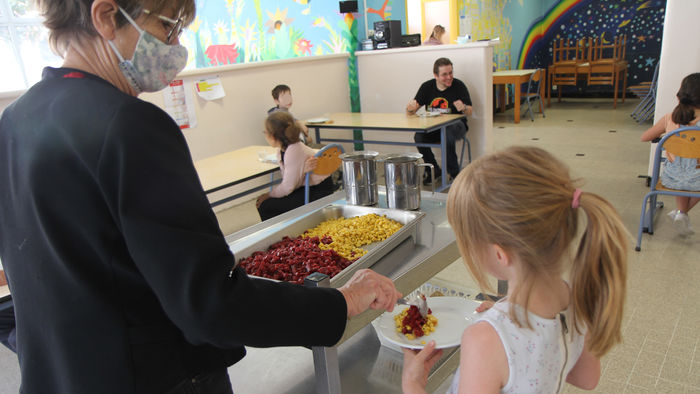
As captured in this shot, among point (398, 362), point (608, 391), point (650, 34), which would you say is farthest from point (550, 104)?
point (398, 362)

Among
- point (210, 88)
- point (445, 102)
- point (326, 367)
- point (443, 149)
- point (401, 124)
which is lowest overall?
point (443, 149)

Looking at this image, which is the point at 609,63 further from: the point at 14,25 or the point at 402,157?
the point at 14,25

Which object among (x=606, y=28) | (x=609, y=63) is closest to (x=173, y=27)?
(x=609, y=63)

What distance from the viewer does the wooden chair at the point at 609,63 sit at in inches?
324

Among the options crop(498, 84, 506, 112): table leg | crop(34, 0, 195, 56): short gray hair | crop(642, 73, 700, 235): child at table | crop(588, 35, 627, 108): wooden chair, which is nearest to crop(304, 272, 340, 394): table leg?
crop(34, 0, 195, 56): short gray hair

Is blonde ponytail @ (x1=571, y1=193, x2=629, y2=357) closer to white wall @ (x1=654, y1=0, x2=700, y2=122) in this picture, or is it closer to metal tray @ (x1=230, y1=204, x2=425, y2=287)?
metal tray @ (x1=230, y1=204, x2=425, y2=287)

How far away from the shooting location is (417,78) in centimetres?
555

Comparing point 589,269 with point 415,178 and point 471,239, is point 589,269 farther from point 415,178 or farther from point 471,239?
point 415,178

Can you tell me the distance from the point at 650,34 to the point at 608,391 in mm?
8582

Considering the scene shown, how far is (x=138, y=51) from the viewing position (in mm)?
792

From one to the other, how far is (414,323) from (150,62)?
931 mm

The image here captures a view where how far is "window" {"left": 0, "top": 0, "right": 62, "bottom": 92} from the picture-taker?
3.42 metres

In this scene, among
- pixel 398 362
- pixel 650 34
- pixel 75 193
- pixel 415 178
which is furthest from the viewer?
pixel 650 34

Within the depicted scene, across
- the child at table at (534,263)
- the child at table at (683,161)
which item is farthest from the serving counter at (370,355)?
the child at table at (683,161)
